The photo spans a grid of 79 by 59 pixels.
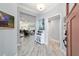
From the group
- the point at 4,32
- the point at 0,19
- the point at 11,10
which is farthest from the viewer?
the point at 11,10

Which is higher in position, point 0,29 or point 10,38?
point 0,29

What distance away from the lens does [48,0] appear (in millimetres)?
1317

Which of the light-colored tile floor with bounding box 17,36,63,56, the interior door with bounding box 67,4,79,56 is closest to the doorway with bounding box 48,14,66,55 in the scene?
the light-colored tile floor with bounding box 17,36,63,56

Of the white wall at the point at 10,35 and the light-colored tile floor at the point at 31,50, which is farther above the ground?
the white wall at the point at 10,35

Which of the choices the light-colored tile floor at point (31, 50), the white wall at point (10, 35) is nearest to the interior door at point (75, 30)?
the light-colored tile floor at point (31, 50)

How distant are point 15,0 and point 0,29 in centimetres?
64

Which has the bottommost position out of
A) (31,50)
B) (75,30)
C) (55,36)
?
(31,50)

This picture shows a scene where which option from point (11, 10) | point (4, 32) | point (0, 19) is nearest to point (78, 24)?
point (0, 19)

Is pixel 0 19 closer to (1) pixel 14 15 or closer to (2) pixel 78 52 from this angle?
(1) pixel 14 15

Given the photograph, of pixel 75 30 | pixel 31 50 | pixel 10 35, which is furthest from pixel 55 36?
pixel 75 30

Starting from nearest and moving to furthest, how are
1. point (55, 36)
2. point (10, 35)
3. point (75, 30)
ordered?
1. point (75, 30)
2. point (10, 35)
3. point (55, 36)

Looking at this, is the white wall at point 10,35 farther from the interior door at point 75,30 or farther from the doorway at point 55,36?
the interior door at point 75,30

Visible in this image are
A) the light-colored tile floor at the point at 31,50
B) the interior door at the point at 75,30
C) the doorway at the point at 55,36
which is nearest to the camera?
the interior door at the point at 75,30

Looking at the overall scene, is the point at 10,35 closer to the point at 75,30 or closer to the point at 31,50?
the point at 31,50
